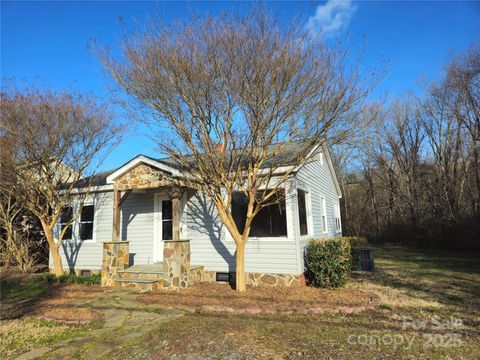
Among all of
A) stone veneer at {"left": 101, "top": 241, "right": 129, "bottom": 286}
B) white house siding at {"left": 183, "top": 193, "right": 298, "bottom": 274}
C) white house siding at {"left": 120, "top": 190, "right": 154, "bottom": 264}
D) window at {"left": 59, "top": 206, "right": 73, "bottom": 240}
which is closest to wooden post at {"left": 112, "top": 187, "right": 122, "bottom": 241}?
stone veneer at {"left": 101, "top": 241, "right": 129, "bottom": 286}

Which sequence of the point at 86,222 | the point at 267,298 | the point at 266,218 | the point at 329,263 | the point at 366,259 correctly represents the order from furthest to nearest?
1. the point at 86,222
2. the point at 366,259
3. the point at 266,218
4. the point at 329,263
5. the point at 267,298

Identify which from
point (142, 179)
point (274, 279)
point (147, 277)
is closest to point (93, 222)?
point (142, 179)

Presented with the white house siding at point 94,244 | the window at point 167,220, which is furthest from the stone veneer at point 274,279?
the white house siding at point 94,244

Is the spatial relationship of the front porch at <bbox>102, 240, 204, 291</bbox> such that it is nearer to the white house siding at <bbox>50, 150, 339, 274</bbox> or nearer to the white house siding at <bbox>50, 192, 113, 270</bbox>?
the white house siding at <bbox>50, 150, 339, 274</bbox>

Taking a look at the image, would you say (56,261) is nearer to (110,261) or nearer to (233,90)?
(110,261)

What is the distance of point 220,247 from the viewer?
8.83 meters

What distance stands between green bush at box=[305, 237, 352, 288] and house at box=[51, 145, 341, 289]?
39 cm

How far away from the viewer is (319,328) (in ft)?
15.5

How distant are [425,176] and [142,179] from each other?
2153cm

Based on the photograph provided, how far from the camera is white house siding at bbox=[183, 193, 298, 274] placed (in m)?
8.08

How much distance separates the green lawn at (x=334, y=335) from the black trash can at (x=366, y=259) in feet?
12.6

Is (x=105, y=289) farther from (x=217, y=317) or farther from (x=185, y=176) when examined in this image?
(x=217, y=317)

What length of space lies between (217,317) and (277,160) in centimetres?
408

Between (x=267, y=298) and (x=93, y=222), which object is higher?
(x=93, y=222)
